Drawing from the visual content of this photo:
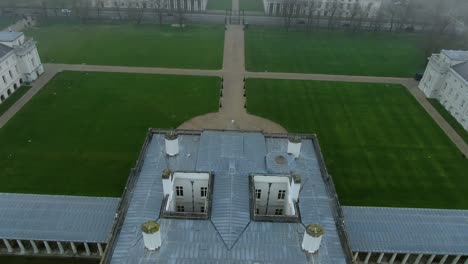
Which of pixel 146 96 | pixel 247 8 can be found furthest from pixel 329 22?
pixel 146 96

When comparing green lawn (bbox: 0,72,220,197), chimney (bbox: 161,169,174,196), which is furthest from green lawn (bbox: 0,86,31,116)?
chimney (bbox: 161,169,174,196)

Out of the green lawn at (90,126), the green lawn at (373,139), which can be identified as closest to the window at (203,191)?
the green lawn at (90,126)

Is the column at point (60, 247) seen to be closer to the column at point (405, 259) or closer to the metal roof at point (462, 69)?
the column at point (405, 259)

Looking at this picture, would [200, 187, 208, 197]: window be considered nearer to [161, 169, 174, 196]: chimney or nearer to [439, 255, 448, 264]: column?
[161, 169, 174, 196]: chimney

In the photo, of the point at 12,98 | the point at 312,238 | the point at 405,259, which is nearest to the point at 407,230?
the point at 405,259

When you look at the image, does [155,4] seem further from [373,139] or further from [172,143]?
[172,143]

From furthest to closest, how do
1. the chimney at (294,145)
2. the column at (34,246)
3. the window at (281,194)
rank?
the chimney at (294,145) → the column at (34,246) → the window at (281,194)
